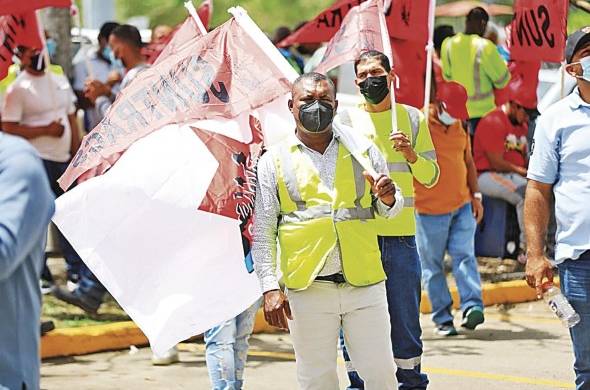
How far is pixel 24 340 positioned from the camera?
3.94 m

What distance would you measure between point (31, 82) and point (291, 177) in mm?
5544

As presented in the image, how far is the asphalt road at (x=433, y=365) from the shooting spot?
861 cm

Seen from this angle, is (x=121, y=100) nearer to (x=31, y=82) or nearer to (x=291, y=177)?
(x=291, y=177)

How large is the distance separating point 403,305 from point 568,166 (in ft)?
4.68

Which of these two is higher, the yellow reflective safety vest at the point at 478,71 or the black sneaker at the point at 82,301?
the yellow reflective safety vest at the point at 478,71

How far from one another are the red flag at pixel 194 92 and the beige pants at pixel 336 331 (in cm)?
137

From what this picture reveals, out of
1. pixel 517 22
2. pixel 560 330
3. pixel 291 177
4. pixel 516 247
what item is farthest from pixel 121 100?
pixel 516 247

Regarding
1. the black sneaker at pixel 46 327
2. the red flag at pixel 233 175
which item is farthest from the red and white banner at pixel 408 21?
the black sneaker at pixel 46 327

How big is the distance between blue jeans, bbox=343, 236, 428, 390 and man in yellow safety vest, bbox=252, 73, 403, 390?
889 millimetres

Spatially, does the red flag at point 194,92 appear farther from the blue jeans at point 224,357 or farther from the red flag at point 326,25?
the red flag at point 326,25

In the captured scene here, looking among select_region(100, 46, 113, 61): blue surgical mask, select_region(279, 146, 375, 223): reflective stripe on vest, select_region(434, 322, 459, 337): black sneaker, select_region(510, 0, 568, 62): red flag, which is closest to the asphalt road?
select_region(434, 322, 459, 337): black sneaker

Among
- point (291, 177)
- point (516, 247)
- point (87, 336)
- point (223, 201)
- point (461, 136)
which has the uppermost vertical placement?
point (291, 177)

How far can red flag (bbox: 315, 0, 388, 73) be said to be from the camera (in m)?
8.08

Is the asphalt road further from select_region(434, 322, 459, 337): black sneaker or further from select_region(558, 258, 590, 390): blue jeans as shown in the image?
select_region(558, 258, 590, 390): blue jeans
